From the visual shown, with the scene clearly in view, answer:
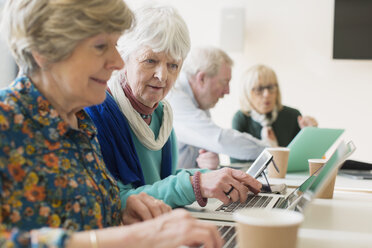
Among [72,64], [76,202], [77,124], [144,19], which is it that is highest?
[144,19]

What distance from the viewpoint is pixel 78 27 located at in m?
0.87

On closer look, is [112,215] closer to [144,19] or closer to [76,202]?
[76,202]

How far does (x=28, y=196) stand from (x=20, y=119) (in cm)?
14

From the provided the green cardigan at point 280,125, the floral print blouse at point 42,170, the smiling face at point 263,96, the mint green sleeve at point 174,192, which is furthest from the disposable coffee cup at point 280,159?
the smiling face at point 263,96

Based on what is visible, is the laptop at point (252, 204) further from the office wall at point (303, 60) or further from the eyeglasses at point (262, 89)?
the office wall at point (303, 60)

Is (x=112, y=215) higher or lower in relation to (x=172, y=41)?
lower

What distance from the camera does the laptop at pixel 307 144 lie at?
2008 millimetres

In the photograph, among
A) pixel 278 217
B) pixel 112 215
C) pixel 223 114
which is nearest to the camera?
pixel 278 217

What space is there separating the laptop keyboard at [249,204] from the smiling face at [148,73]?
451 millimetres

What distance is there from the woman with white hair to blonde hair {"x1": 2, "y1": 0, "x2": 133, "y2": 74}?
42 cm

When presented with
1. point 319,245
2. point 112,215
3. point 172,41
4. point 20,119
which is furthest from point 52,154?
point 172,41

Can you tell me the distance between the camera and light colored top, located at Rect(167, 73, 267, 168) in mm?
2418

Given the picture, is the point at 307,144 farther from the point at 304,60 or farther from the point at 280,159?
the point at 304,60

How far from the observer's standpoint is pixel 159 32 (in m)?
1.42
